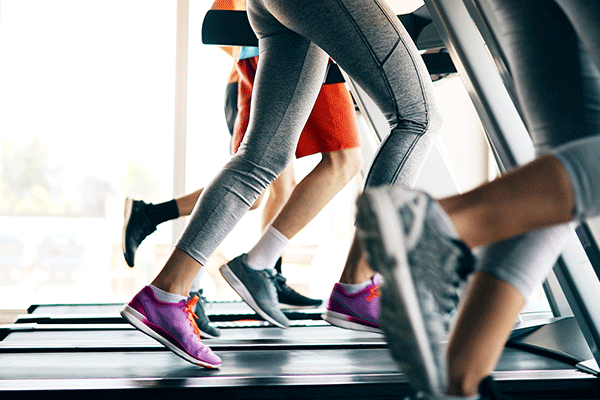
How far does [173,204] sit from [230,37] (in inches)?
21.9

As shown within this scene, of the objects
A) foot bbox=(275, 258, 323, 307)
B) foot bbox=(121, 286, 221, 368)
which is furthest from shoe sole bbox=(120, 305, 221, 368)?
foot bbox=(275, 258, 323, 307)

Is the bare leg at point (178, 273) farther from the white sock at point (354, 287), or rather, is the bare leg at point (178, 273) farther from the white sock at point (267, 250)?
the white sock at point (267, 250)

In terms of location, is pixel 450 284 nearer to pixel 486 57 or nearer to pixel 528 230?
pixel 528 230

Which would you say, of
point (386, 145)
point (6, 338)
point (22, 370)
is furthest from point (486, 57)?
point (6, 338)

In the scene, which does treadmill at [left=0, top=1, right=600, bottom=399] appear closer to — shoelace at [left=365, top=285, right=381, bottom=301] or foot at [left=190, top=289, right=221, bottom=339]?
foot at [left=190, top=289, right=221, bottom=339]

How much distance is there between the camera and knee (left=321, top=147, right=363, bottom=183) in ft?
5.68

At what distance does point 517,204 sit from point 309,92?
2.19ft

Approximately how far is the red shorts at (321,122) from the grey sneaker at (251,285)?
48 centimetres

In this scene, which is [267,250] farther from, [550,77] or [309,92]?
[550,77]

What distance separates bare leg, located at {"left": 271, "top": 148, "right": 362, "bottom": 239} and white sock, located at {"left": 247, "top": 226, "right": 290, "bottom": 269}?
0.05 meters

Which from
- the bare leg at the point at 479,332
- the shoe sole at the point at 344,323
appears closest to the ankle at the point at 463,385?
the bare leg at the point at 479,332

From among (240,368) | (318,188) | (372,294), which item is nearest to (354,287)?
(372,294)

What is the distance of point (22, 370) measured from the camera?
1083 millimetres

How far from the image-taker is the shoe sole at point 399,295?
1.50 ft
